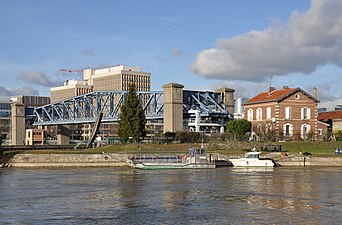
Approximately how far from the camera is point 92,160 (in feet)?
281

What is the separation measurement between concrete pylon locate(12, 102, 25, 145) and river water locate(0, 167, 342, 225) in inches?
4644

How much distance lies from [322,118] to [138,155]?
7384 centimetres

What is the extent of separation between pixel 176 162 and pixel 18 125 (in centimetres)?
11341

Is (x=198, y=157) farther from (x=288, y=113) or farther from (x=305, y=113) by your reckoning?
(x=305, y=113)

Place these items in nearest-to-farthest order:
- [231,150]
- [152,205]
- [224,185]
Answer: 1. [152,205]
2. [224,185]
3. [231,150]

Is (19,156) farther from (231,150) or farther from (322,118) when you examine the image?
(322,118)

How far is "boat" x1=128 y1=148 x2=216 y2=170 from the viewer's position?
78.8 m

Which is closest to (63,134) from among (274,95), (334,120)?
(274,95)

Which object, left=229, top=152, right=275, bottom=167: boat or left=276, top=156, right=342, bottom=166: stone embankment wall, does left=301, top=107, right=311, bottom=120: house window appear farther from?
left=229, top=152, right=275, bottom=167: boat

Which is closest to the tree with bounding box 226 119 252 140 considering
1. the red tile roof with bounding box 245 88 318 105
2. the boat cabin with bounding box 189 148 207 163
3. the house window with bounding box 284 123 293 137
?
the red tile roof with bounding box 245 88 318 105

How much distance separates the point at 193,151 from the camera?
8081cm

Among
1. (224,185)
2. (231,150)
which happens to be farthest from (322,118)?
(224,185)

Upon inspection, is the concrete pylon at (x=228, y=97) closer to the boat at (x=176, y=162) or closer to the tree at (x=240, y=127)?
the tree at (x=240, y=127)

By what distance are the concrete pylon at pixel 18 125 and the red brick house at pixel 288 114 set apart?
89.6m
